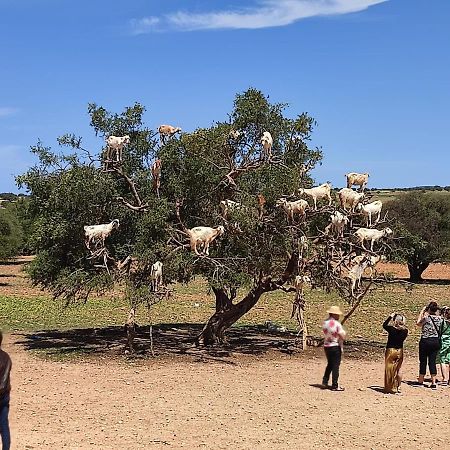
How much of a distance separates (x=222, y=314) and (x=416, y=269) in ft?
121

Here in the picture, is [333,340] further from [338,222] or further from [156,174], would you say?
[156,174]

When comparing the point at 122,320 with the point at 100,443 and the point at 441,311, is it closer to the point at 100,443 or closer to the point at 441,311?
the point at 441,311

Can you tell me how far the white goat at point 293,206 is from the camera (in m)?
16.8

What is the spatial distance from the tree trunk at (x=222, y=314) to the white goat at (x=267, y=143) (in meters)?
4.02

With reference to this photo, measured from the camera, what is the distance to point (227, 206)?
16875 millimetres

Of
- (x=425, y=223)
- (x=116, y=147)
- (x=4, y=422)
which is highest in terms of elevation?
(x=116, y=147)

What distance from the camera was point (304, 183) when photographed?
18.4m

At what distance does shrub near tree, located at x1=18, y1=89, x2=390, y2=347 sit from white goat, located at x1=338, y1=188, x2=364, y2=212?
1.67 ft

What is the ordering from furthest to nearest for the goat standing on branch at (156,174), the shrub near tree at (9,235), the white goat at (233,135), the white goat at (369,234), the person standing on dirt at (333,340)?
1. the shrub near tree at (9,235)
2. the white goat at (233,135)
3. the white goat at (369,234)
4. the goat standing on branch at (156,174)
5. the person standing on dirt at (333,340)

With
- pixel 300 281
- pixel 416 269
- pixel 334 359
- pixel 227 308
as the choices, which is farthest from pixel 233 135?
pixel 416 269

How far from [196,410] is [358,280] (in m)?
7.64

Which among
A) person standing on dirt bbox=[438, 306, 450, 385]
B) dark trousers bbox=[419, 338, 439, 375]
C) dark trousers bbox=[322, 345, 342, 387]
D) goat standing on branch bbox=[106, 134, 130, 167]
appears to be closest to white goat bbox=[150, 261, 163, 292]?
goat standing on branch bbox=[106, 134, 130, 167]

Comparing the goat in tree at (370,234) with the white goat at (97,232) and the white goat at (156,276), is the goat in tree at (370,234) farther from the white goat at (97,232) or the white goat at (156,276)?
the white goat at (97,232)

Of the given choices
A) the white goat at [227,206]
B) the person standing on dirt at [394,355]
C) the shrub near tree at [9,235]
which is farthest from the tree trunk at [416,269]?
the person standing on dirt at [394,355]
